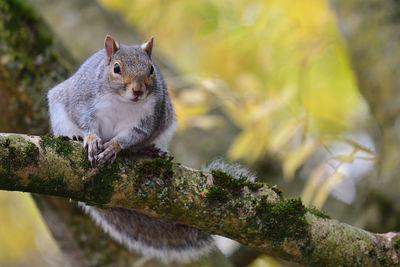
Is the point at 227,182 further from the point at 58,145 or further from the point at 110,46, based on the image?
the point at 110,46

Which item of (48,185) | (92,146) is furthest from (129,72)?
(48,185)

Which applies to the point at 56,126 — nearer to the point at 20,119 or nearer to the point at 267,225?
the point at 20,119

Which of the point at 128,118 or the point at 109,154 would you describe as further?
the point at 128,118

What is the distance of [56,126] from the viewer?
119 inches

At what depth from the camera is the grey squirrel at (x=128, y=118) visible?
2686 millimetres

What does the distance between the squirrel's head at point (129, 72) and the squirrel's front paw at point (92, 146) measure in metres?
0.29

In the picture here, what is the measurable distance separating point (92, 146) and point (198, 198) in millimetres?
544

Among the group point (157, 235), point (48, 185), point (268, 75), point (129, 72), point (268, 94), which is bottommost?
point (48, 185)

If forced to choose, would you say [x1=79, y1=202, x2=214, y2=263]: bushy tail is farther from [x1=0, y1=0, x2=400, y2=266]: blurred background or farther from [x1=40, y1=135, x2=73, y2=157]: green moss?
[x1=40, y1=135, x2=73, y2=157]: green moss

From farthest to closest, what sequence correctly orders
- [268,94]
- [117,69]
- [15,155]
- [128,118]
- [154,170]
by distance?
[268,94], [128,118], [117,69], [154,170], [15,155]

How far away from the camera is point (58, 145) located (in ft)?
6.80

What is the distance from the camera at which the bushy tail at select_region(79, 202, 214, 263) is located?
9.27ft

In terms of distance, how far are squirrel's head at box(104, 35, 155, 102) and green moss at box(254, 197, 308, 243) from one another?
0.86m

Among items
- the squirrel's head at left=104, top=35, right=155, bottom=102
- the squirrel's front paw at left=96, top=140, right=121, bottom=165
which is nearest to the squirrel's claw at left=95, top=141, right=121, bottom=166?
the squirrel's front paw at left=96, top=140, right=121, bottom=165
